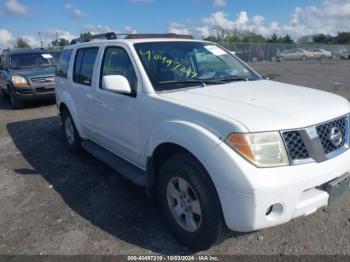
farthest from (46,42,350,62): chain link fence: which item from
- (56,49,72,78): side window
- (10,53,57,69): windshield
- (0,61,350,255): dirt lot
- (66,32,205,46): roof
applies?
(0,61,350,255): dirt lot

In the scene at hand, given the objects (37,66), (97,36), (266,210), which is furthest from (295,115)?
(37,66)

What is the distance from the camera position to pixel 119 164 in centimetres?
415

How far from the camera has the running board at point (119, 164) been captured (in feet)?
12.1

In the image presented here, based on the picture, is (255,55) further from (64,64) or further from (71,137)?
(71,137)

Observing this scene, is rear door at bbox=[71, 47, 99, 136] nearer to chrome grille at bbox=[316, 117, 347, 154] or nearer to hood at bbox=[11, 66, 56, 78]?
chrome grille at bbox=[316, 117, 347, 154]

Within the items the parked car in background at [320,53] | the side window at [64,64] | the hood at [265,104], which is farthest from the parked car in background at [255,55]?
the hood at [265,104]

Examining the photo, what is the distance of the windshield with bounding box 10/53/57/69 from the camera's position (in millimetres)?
→ 11317

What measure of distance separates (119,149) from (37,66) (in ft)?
27.7

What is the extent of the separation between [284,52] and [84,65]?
37926 millimetres

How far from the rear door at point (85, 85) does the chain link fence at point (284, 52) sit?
106 ft

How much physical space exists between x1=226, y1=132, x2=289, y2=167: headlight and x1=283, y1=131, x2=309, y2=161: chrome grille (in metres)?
0.05

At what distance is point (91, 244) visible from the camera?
3.29 metres

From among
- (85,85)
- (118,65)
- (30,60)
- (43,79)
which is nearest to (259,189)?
(118,65)

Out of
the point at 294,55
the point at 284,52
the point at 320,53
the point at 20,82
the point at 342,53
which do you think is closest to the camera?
the point at 20,82
